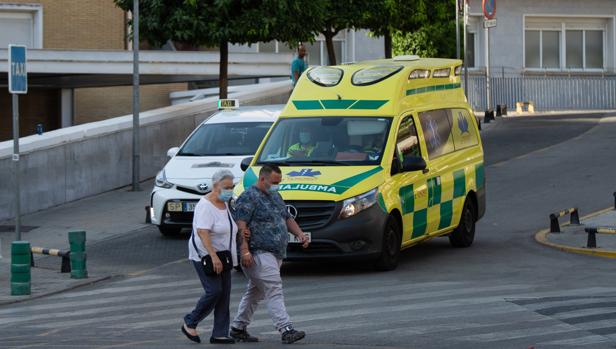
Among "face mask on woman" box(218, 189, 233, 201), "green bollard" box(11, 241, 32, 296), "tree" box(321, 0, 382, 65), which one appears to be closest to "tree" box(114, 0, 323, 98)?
"tree" box(321, 0, 382, 65)

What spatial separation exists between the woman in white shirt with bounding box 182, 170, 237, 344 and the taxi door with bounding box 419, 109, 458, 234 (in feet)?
19.6

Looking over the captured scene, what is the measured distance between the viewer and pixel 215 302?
1137 cm

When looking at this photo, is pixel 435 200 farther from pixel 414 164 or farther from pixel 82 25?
pixel 82 25

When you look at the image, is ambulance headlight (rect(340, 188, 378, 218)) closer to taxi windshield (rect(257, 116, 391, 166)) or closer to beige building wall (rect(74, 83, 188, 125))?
taxi windshield (rect(257, 116, 391, 166))

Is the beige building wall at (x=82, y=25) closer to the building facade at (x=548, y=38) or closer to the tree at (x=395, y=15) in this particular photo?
the tree at (x=395, y=15)

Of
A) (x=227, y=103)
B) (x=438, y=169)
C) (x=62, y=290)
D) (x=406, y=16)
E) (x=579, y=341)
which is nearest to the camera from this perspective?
(x=579, y=341)

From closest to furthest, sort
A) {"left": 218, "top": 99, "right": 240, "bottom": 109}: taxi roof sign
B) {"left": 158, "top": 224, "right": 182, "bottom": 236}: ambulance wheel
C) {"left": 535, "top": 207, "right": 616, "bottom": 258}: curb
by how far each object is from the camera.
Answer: {"left": 535, "top": 207, "right": 616, "bottom": 258}: curb → {"left": 158, "top": 224, "right": 182, "bottom": 236}: ambulance wheel → {"left": 218, "top": 99, "right": 240, "bottom": 109}: taxi roof sign

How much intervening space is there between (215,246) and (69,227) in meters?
10.6

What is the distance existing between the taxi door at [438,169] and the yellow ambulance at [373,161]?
0.07 ft

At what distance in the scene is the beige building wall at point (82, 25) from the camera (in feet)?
139

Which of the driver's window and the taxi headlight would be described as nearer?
the driver's window

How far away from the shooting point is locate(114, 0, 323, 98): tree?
2823 centimetres

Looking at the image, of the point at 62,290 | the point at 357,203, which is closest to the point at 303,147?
the point at 357,203

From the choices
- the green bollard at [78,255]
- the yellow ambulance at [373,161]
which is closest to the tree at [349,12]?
the yellow ambulance at [373,161]
